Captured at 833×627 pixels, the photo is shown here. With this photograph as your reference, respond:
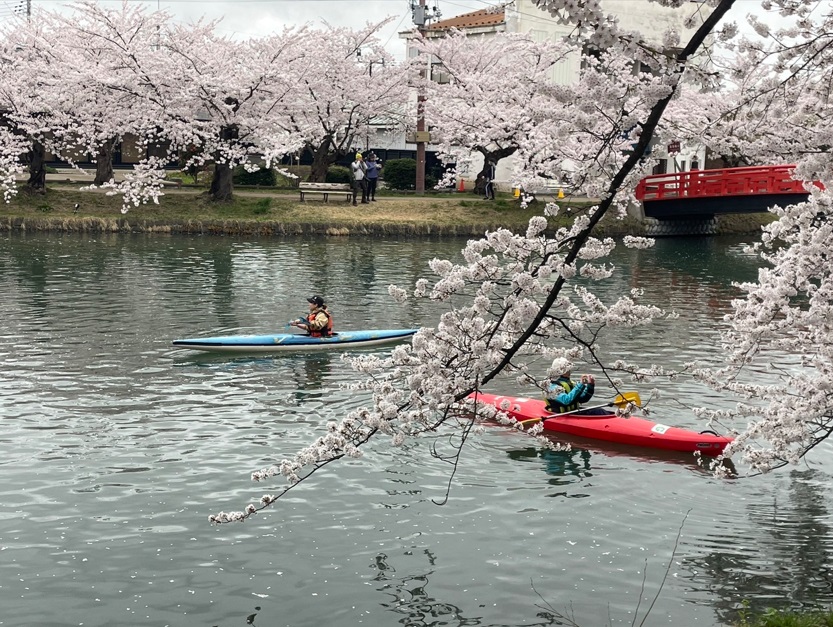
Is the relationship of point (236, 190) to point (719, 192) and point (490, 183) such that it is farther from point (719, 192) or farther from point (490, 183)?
point (719, 192)

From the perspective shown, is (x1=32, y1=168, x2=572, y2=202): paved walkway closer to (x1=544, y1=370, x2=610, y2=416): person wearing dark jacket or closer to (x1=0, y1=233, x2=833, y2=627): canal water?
(x1=0, y1=233, x2=833, y2=627): canal water

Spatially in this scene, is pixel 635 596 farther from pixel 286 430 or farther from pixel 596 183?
pixel 286 430

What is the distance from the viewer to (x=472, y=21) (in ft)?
164

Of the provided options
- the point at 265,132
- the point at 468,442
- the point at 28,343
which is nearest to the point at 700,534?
the point at 468,442

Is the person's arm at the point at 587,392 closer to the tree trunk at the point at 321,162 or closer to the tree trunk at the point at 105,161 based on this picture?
the tree trunk at the point at 105,161

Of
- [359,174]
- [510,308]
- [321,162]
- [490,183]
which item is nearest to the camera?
[510,308]

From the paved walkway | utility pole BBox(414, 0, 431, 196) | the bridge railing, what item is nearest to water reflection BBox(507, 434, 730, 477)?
the bridge railing

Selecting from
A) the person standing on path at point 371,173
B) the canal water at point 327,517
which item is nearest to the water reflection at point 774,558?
the canal water at point 327,517

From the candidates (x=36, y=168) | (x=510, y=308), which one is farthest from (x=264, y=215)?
(x=510, y=308)

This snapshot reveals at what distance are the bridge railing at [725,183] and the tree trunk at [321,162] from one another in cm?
1383

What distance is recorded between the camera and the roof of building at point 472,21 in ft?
157

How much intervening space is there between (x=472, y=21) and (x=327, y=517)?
4339 centimetres

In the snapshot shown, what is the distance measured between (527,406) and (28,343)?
9785 millimetres

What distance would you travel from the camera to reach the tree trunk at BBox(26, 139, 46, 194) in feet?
118
